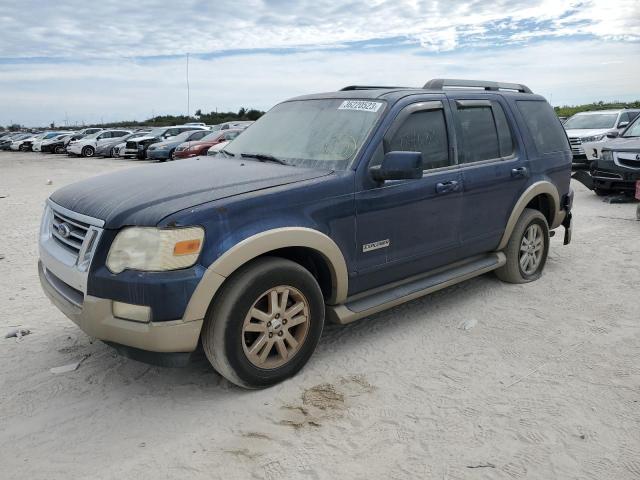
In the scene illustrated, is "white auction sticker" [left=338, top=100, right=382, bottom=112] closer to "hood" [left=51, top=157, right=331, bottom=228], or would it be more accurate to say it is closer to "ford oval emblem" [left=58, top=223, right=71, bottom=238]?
"hood" [left=51, top=157, right=331, bottom=228]

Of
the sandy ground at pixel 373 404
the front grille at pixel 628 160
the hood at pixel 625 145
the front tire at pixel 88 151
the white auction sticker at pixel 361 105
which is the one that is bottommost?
the sandy ground at pixel 373 404

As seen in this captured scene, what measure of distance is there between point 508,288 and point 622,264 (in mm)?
1623

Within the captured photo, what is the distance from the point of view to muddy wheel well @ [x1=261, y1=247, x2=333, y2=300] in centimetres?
361

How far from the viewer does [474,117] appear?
15.6 feet

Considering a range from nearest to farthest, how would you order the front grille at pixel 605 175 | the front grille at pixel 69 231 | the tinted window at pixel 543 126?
the front grille at pixel 69 231 < the tinted window at pixel 543 126 < the front grille at pixel 605 175

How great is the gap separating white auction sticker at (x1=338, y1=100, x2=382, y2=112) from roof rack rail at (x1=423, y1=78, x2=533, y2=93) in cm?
80

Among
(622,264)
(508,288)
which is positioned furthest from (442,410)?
(622,264)

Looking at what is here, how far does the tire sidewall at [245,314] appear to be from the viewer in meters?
3.16

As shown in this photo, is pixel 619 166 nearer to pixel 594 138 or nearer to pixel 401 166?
pixel 594 138

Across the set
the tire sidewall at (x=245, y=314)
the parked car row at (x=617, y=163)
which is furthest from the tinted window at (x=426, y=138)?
the parked car row at (x=617, y=163)

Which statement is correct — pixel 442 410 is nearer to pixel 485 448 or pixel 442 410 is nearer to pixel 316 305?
pixel 485 448

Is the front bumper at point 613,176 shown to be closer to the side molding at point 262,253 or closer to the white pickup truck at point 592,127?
the white pickup truck at point 592,127

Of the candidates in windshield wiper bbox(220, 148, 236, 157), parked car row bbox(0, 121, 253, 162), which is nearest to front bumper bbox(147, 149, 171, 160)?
parked car row bbox(0, 121, 253, 162)

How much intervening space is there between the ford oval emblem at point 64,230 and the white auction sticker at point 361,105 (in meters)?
2.08
